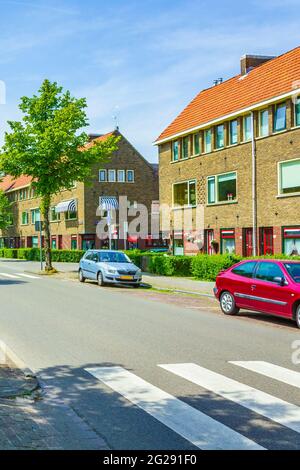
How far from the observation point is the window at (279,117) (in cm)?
2617

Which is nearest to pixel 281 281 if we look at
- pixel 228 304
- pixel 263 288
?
pixel 263 288

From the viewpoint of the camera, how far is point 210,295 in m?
19.0

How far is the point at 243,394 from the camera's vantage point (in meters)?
6.65

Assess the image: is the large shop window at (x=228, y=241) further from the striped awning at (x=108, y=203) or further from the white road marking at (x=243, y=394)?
the striped awning at (x=108, y=203)

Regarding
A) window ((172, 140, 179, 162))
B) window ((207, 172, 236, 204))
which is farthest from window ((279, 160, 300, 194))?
window ((172, 140, 179, 162))

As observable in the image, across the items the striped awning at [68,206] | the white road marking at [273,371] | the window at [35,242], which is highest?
the striped awning at [68,206]

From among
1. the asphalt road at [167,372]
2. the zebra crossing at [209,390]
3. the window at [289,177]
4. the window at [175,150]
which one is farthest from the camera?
the window at [175,150]

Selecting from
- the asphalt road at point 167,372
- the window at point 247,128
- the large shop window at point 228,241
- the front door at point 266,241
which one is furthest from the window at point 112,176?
the asphalt road at point 167,372

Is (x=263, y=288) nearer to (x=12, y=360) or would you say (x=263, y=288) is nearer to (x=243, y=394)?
(x=12, y=360)

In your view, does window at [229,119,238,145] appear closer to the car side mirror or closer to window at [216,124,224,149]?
window at [216,124,224,149]

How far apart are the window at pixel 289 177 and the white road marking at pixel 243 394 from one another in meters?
18.6

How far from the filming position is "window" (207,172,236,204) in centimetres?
3016

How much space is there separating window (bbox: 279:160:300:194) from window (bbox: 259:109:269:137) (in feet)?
6.52
